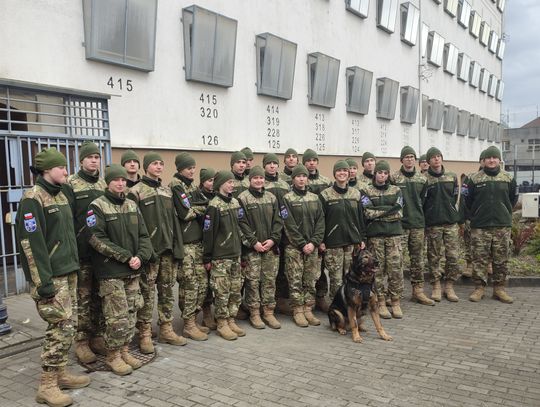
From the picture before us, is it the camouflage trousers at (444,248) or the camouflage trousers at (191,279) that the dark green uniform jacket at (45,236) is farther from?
the camouflage trousers at (444,248)

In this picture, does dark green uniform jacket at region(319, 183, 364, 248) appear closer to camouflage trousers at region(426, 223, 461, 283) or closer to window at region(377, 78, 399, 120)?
camouflage trousers at region(426, 223, 461, 283)

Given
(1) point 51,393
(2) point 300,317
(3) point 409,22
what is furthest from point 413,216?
(3) point 409,22

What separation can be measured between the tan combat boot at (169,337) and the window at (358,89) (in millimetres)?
11787

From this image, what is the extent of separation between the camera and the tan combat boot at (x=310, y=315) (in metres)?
6.12

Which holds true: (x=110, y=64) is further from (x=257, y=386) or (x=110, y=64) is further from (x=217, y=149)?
(x=257, y=386)

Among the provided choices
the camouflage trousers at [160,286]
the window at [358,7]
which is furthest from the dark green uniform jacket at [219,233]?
the window at [358,7]

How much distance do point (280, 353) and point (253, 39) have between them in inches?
335

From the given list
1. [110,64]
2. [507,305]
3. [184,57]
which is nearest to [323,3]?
[184,57]

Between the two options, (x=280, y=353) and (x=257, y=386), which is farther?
(x=280, y=353)

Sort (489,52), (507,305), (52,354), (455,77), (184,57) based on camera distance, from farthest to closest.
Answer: (489,52), (455,77), (184,57), (507,305), (52,354)

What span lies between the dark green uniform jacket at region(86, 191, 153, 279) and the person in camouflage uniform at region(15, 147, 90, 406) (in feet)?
0.87

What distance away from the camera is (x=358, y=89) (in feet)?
52.1

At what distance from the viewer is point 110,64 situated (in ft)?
26.1

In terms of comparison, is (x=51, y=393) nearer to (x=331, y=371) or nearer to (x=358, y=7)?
(x=331, y=371)
